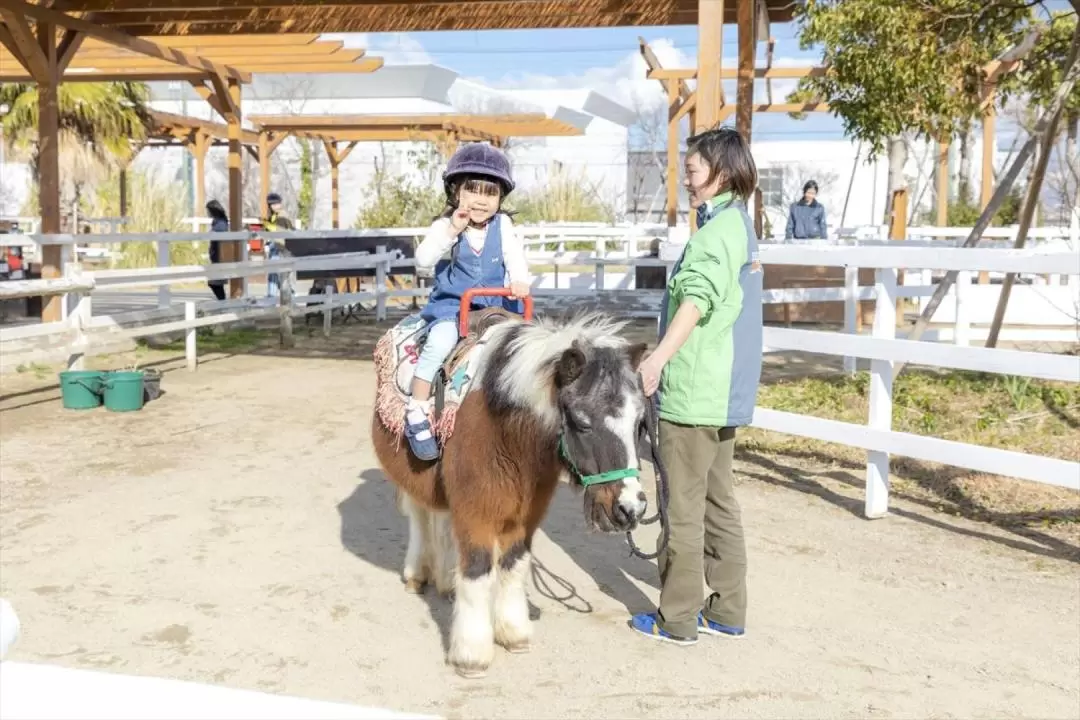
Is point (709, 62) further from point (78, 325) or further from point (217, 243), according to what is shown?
point (217, 243)

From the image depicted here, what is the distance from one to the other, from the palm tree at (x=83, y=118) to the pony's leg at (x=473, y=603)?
18465 millimetres

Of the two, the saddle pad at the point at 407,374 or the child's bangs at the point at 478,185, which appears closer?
the saddle pad at the point at 407,374

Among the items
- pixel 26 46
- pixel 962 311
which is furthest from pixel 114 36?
pixel 962 311

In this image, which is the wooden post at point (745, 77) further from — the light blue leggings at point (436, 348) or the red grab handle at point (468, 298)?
the light blue leggings at point (436, 348)

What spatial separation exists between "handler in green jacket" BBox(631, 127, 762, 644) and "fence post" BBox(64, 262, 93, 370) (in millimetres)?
6483

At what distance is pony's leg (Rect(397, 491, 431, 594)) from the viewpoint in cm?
471

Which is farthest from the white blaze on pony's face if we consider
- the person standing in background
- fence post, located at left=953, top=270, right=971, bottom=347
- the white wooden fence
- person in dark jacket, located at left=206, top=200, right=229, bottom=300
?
the person standing in background

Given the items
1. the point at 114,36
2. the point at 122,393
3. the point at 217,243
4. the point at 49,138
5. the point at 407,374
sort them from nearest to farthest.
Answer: the point at 407,374, the point at 122,393, the point at 49,138, the point at 114,36, the point at 217,243

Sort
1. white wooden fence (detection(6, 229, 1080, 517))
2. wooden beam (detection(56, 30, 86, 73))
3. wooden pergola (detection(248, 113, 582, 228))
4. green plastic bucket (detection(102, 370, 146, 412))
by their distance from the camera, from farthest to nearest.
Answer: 1. wooden pergola (detection(248, 113, 582, 228))
2. wooden beam (detection(56, 30, 86, 73))
3. green plastic bucket (detection(102, 370, 146, 412))
4. white wooden fence (detection(6, 229, 1080, 517))

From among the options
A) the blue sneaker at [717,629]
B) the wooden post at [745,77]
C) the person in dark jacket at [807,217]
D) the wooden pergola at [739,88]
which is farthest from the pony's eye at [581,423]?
the person in dark jacket at [807,217]

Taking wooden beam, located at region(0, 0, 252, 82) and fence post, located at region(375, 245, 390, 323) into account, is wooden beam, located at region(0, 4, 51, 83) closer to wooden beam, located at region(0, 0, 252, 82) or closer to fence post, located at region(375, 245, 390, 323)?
wooden beam, located at region(0, 0, 252, 82)

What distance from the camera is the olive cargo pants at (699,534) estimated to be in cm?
407

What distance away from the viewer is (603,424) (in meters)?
3.38

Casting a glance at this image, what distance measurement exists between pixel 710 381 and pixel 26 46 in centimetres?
1028
